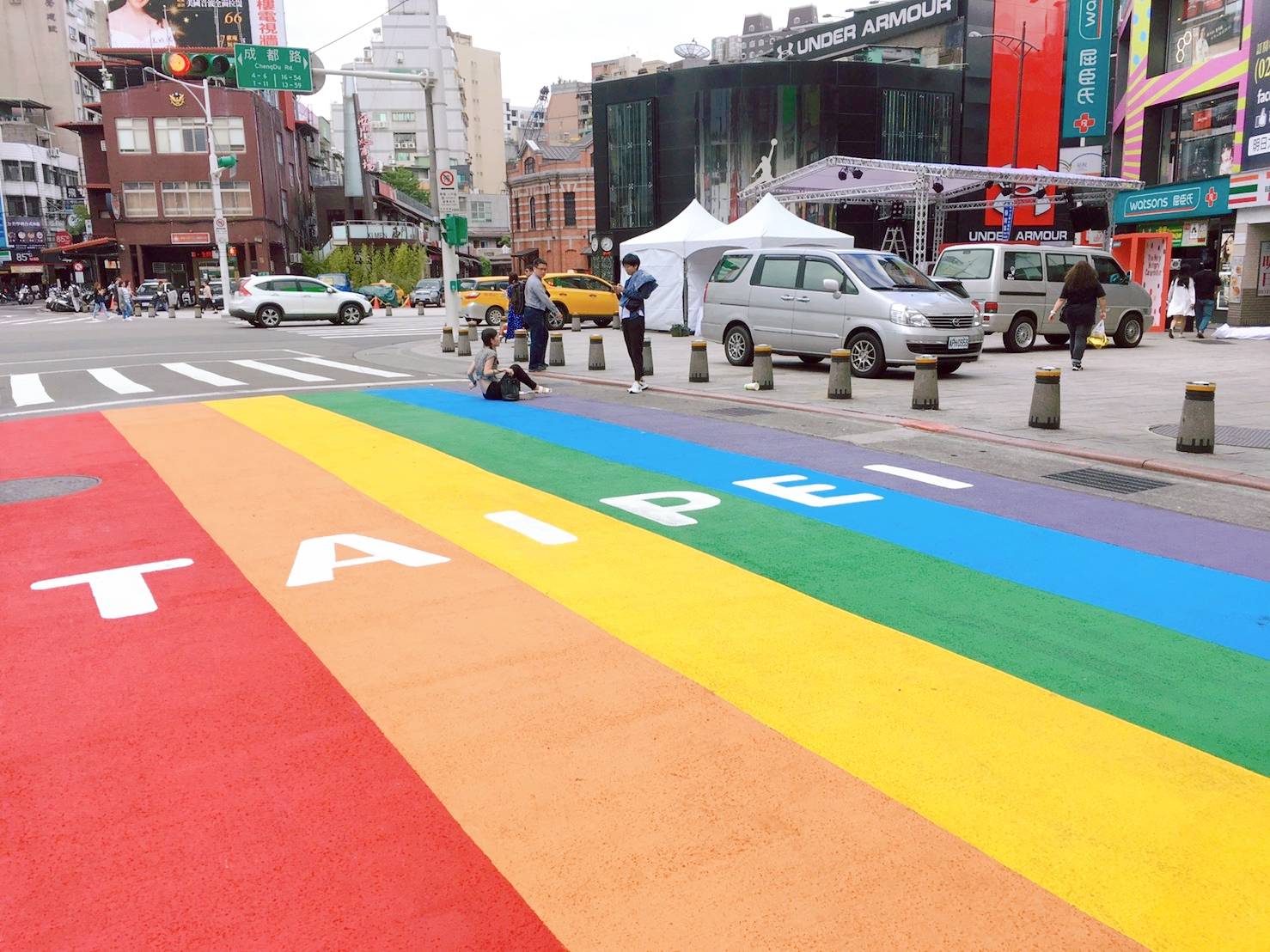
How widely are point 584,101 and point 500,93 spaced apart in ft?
109

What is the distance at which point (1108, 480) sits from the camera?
28.1 ft

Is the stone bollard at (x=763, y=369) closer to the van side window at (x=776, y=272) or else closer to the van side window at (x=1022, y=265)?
the van side window at (x=776, y=272)

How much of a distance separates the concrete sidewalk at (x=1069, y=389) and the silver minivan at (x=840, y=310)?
46 cm

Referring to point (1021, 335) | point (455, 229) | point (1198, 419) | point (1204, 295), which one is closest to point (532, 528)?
point (1198, 419)

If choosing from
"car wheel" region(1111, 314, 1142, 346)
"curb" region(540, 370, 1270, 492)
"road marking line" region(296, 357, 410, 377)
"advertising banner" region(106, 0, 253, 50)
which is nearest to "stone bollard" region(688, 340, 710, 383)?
"curb" region(540, 370, 1270, 492)

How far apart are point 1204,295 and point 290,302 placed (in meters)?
26.5

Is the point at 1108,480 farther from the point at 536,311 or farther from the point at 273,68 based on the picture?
the point at 273,68

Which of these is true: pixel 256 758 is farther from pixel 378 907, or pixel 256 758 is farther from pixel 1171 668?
pixel 1171 668

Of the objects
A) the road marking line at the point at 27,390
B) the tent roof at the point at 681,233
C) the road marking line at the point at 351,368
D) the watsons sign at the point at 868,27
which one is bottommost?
the road marking line at the point at 351,368

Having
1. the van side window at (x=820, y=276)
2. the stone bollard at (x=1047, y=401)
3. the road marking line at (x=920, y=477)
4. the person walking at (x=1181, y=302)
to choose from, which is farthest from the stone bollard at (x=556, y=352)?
the person walking at (x=1181, y=302)

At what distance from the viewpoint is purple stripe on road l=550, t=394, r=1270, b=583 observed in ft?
21.7

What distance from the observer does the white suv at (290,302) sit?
3328cm

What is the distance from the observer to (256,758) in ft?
12.4

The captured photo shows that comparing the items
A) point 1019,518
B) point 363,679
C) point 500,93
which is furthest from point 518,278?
point 500,93
